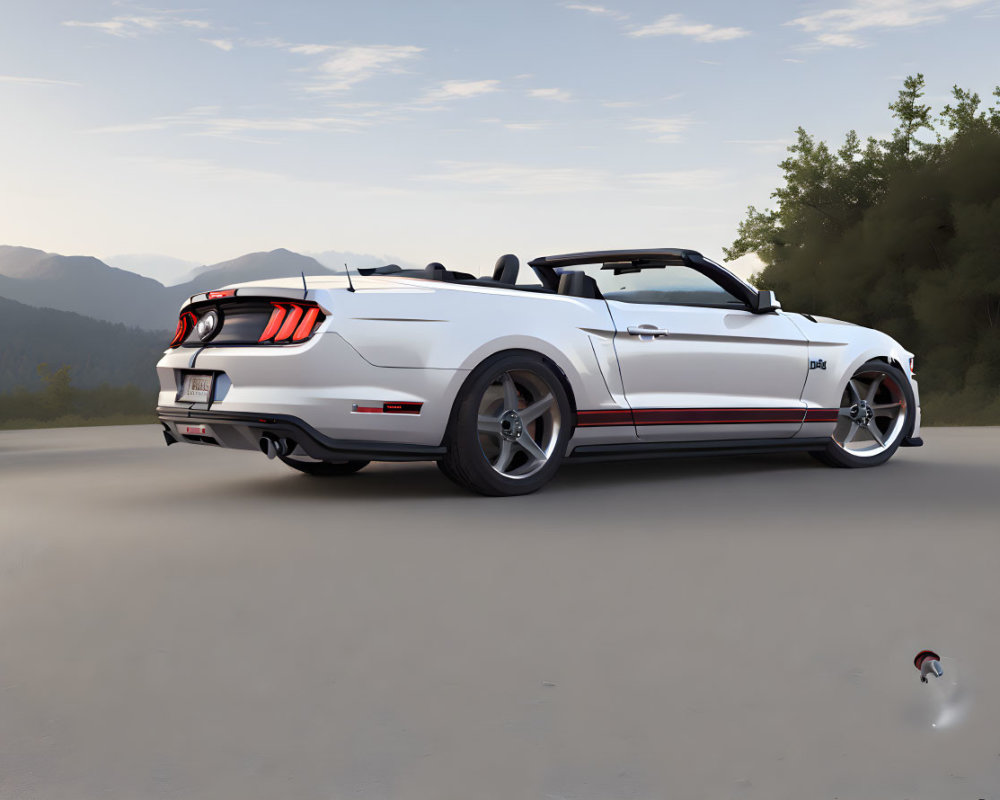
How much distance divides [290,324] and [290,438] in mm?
600

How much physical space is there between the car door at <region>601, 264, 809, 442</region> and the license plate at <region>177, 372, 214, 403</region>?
94.3 inches

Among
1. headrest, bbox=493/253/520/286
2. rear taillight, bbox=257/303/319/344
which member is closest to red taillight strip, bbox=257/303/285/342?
rear taillight, bbox=257/303/319/344

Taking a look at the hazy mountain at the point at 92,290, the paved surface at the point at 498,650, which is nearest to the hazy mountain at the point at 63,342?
the hazy mountain at the point at 92,290

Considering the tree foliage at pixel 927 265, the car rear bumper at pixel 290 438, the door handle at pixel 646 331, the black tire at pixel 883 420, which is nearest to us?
the car rear bumper at pixel 290 438

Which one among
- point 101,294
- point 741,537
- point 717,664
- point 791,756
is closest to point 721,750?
point 791,756

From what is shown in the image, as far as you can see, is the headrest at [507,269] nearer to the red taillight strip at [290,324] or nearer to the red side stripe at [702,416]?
the red side stripe at [702,416]

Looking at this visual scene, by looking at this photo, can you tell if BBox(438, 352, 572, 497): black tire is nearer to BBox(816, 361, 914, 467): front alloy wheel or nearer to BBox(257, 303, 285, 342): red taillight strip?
BBox(257, 303, 285, 342): red taillight strip

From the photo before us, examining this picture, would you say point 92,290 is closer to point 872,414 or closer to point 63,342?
point 63,342

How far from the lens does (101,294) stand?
10575cm

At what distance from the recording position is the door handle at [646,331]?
7.28m

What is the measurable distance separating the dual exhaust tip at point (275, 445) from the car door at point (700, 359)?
2072mm

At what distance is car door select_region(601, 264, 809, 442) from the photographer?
7.33 m

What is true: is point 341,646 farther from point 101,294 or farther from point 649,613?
point 101,294

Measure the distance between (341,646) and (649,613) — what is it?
103 centimetres
